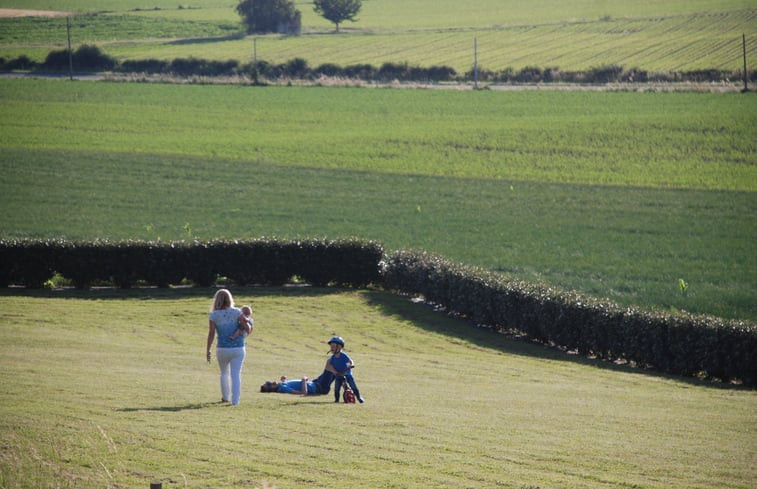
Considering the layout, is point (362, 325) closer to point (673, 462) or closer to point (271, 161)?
point (673, 462)

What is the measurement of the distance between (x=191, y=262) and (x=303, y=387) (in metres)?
17.5

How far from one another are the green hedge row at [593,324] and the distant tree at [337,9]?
294ft

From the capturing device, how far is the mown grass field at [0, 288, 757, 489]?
13.1 meters

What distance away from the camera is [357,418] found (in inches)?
656

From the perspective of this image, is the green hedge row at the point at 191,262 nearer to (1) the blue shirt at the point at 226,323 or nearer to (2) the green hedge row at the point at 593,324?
(2) the green hedge row at the point at 593,324

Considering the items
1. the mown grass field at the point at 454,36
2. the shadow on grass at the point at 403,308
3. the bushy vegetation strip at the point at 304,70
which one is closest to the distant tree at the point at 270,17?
the mown grass field at the point at 454,36

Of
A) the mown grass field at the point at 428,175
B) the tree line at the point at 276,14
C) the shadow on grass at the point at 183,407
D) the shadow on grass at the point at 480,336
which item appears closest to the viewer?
the shadow on grass at the point at 183,407

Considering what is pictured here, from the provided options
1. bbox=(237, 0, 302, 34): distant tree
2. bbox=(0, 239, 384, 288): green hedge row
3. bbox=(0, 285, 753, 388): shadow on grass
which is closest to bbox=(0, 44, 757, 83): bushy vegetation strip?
bbox=(237, 0, 302, 34): distant tree

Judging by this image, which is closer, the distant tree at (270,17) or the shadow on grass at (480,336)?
the shadow on grass at (480,336)

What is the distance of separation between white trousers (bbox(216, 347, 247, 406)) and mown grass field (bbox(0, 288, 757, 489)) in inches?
14.0

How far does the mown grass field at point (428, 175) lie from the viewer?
4025cm

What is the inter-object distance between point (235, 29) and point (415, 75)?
37.9m

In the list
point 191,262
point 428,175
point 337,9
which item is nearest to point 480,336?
point 191,262

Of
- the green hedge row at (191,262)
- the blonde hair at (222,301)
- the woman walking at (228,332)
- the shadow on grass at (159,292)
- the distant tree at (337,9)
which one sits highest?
the distant tree at (337,9)
